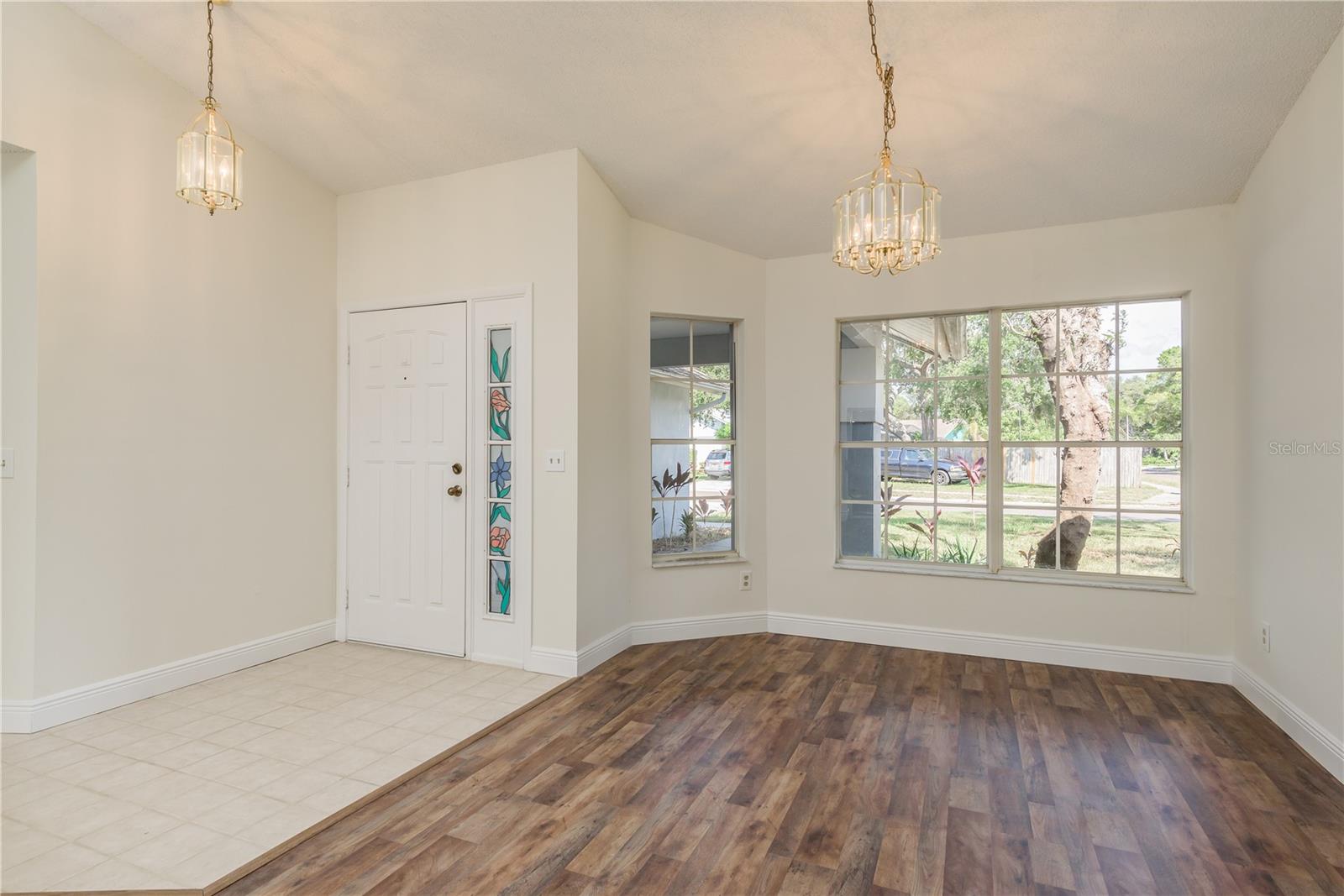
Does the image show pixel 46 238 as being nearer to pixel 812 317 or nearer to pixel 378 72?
pixel 378 72

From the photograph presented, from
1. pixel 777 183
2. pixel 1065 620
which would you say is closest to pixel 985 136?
pixel 777 183

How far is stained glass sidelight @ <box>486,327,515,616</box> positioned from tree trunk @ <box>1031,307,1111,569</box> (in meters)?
3.25

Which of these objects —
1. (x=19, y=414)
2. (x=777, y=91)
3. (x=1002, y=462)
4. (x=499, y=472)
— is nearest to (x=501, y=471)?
(x=499, y=472)

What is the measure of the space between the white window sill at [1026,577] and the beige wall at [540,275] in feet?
6.25

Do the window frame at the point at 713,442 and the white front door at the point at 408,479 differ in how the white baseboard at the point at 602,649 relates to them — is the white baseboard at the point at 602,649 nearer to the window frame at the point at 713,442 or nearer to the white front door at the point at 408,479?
the window frame at the point at 713,442

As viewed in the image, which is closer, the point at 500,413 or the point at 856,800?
the point at 856,800

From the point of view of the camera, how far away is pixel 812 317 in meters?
4.54

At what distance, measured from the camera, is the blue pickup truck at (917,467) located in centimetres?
430

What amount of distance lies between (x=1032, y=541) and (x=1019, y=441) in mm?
621

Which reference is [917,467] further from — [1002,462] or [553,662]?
[553,662]

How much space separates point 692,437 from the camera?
4.59 metres

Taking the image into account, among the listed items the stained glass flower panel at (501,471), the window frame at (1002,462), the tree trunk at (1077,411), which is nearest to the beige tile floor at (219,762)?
the stained glass flower panel at (501,471)

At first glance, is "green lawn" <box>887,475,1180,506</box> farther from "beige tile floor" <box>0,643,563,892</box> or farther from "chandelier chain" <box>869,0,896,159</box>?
"beige tile floor" <box>0,643,563,892</box>

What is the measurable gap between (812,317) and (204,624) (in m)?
4.05
